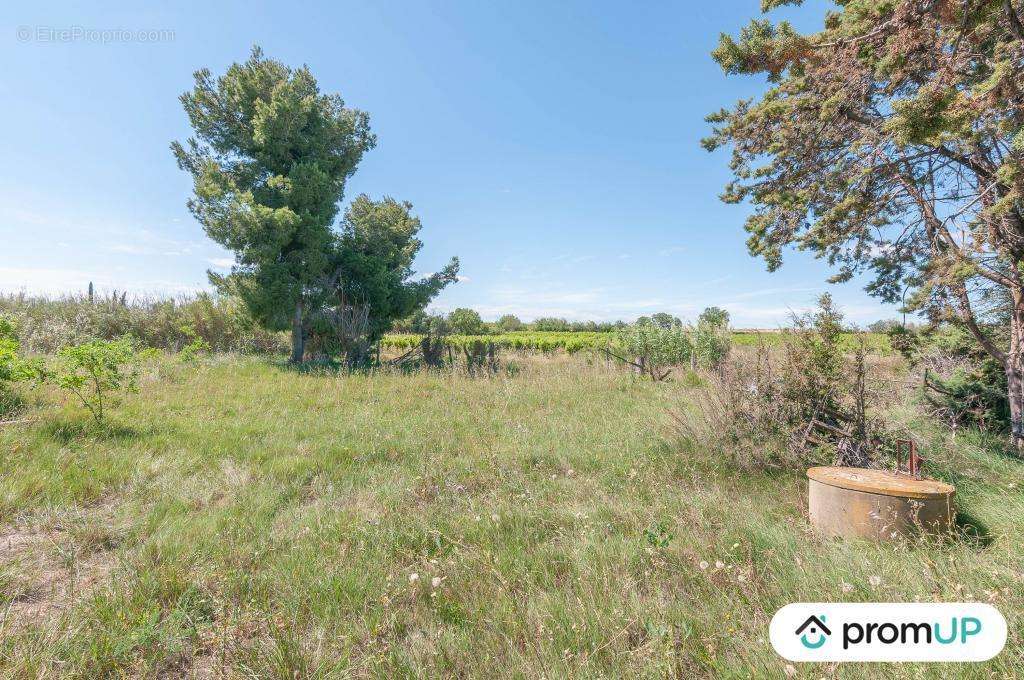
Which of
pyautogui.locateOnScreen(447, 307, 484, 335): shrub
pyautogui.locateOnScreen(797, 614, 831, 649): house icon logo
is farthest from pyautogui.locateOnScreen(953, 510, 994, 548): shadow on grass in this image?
pyautogui.locateOnScreen(447, 307, 484, 335): shrub

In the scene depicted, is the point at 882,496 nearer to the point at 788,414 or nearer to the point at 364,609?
the point at 788,414

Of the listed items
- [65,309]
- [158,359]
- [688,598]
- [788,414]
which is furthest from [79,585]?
[65,309]

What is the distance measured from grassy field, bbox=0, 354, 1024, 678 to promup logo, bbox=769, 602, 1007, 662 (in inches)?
3.2

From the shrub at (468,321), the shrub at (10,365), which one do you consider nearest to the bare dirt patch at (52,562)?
the shrub at (10,365)

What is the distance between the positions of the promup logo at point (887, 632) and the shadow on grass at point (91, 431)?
8020mm

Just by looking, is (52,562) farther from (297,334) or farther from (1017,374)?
(297,334)

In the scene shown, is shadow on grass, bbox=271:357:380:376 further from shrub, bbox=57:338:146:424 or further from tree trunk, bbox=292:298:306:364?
shrub, bbox=57:338:146:424

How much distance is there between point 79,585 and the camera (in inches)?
110

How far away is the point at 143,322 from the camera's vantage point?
62.8 feet

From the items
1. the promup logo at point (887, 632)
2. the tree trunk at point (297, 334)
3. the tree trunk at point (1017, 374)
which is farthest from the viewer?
the tree trunk at point (297, 334)

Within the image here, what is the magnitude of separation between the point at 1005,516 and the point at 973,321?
4.00 metres

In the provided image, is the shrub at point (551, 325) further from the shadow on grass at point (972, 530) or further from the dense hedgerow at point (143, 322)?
the shadow on grass at point (972, 530)

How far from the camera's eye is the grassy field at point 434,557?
85.1 inches

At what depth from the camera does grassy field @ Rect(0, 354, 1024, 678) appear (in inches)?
85.1
